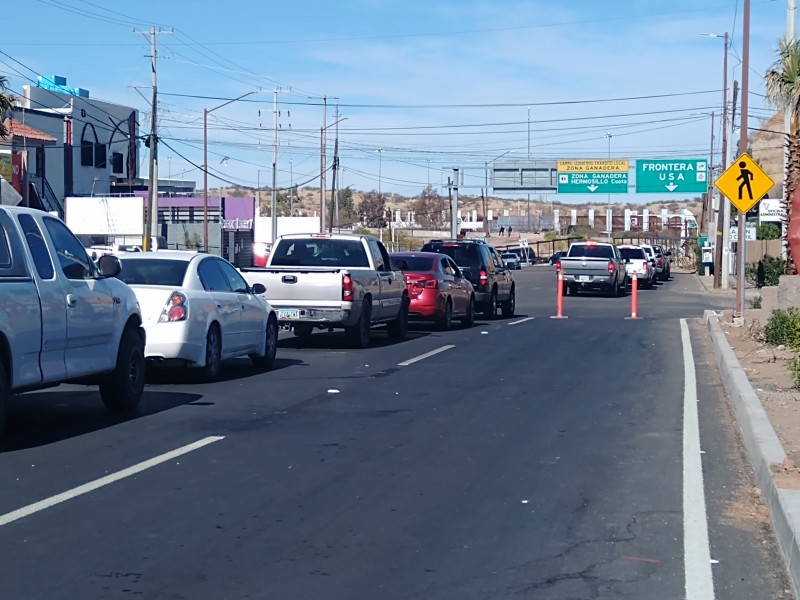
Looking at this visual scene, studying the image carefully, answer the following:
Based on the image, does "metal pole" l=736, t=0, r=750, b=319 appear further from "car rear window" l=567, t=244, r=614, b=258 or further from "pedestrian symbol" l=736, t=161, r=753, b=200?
"car rear window" l=567, t=244, r=614, b=258

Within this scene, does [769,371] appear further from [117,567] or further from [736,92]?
[736,92]

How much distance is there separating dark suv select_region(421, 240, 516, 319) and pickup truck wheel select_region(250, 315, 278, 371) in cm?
1177

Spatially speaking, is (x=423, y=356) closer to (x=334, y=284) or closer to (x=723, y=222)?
(x=334, y=284)

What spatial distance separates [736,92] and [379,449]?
41.6 meters

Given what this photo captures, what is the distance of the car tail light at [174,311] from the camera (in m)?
13.2

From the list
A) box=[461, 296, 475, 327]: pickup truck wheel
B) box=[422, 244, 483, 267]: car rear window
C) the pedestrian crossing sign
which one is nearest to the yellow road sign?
box=[422, 244, 483, 267]: car rear window

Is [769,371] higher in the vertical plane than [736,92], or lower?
lower

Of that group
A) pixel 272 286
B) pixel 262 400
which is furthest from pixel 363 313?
pixel 262 400

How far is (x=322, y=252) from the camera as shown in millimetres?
19469

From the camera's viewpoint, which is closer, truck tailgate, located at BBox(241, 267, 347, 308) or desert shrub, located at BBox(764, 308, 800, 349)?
desert shrub, located at BBox(764, 308, 800, 349)

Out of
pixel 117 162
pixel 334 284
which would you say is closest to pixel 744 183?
pixel 334 284

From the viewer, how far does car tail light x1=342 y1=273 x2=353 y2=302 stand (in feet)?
59.0

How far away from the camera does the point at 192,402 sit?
12.3m

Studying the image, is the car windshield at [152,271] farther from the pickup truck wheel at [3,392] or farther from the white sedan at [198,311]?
the pickup truck wheel at [3,392]
